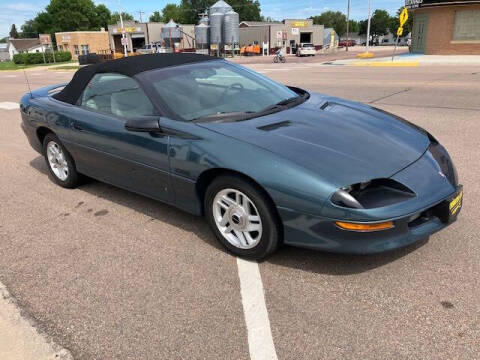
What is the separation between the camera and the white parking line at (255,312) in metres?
2.27

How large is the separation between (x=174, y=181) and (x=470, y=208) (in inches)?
104

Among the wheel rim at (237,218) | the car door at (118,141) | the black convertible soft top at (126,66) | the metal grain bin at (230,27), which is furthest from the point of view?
the metal grain bin at (230,27)

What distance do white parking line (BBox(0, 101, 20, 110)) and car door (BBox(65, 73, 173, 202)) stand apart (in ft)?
29.2

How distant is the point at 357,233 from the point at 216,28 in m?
51.9

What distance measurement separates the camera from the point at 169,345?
92.7 inches

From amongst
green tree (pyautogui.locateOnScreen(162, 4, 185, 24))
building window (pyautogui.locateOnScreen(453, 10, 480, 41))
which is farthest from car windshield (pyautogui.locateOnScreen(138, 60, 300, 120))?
green tree (pyautogui.locateOnScreen(162, 4, 185, 24))

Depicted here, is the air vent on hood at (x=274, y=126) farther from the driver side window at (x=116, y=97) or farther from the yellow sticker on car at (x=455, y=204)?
the yellow sticker on car at (x=455, y=204)

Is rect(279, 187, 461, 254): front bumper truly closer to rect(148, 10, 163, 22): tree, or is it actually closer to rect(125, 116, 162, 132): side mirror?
rect(125, 116, 162, 132): side mirror

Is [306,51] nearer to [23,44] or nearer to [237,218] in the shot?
[237,218]

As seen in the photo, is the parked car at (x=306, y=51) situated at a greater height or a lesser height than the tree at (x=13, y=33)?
lesser

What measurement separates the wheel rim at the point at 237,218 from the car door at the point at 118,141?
518 mm

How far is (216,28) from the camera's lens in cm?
5094

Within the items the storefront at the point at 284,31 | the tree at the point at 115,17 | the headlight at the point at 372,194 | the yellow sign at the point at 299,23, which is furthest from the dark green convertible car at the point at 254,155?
the tree at the point at 115,17

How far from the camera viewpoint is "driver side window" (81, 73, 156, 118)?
12.1 ft
